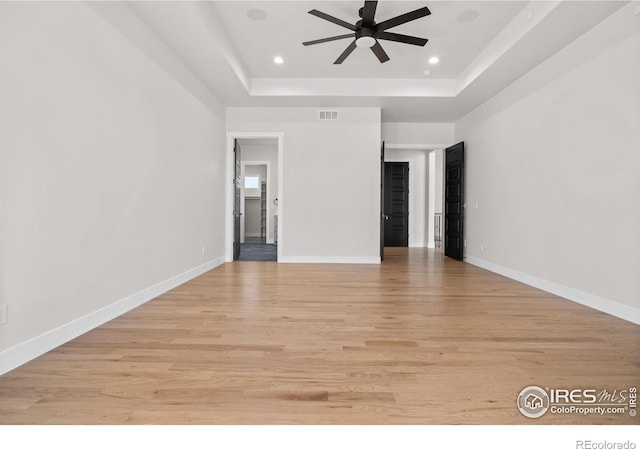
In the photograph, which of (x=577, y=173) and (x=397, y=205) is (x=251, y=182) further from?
(x=577, y=173)

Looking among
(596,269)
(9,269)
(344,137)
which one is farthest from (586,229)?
(9,269)

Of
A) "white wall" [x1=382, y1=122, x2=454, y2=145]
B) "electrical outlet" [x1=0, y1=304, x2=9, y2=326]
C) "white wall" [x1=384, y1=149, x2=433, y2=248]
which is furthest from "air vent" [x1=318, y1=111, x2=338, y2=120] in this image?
"electrical outlet" [x1=0, y1=304, x2=9, y2=326]

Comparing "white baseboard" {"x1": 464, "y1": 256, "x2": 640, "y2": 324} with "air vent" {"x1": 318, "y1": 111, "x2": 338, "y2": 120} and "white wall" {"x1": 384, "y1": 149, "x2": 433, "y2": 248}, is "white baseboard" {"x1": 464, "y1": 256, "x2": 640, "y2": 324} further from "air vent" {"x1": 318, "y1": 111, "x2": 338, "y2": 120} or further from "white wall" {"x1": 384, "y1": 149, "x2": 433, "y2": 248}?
"white wall" {"x1": 384, "y1": 149, "x2": 433, "y2": 248}

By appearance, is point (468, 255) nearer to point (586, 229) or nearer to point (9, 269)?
point (586, 229)

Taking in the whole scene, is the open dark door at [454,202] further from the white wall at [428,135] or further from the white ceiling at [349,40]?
the white ceiling at [349,40]

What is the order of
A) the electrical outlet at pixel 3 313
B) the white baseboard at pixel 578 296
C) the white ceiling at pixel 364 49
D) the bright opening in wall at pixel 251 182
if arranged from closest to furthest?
the electrical outlet at pixel 3 313
the white baseboard at pixel 578 296
the white ceiling at pixel 364 49
the bright opening in wall at pixel 251 182

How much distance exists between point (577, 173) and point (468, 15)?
6.97 ft

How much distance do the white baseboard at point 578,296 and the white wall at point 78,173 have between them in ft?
14.7

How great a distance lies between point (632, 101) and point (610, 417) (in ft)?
9.35

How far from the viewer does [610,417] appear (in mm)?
1405

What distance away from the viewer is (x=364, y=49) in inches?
169

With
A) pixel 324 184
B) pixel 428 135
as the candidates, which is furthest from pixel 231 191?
pixel 428 135

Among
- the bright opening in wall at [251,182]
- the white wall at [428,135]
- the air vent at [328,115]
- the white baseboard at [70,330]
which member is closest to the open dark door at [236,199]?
the air vent at [328,115]

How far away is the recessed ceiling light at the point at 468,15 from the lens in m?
3.52
